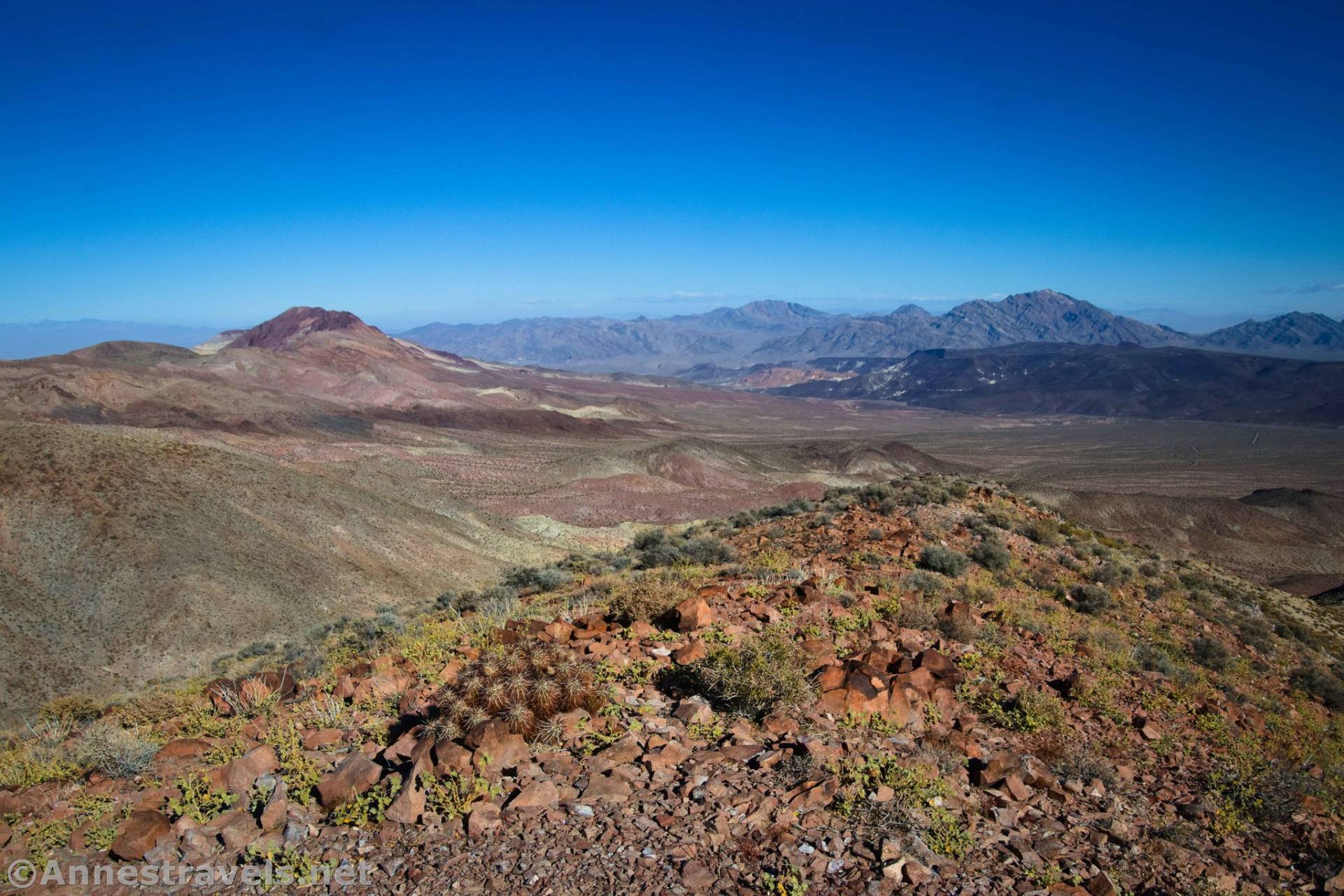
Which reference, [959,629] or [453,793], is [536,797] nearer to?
[453,793]

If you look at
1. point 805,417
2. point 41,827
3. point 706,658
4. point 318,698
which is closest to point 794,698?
point 706,658

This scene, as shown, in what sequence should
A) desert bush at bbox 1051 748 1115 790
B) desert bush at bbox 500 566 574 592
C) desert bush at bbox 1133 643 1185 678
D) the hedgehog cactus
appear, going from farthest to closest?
desert bush at bbox 500 566 574 592 < desert bush at bbox 1133 643 1185 678 < desert bush at bbox 1051 748 1115 790 < the hedgehog cactus

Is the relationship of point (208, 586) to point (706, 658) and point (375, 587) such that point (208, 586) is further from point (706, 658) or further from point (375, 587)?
point (706, 658)

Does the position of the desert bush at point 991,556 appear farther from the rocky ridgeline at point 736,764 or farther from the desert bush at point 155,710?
the desert bush at point 155,710

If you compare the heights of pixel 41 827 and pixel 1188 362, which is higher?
pixel 1188 362

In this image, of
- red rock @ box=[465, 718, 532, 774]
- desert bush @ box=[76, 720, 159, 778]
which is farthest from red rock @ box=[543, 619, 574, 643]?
desert bush @ box=[76, 720, 159, 778]

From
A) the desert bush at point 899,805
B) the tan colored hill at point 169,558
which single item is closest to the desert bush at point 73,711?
the tan colored hill at point 169,558

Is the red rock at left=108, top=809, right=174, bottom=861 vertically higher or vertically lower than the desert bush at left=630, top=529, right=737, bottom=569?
higher

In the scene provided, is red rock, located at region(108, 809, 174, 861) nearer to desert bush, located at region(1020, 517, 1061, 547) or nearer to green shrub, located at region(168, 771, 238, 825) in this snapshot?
green shrub, located at region(168, 771, 238, 825)
